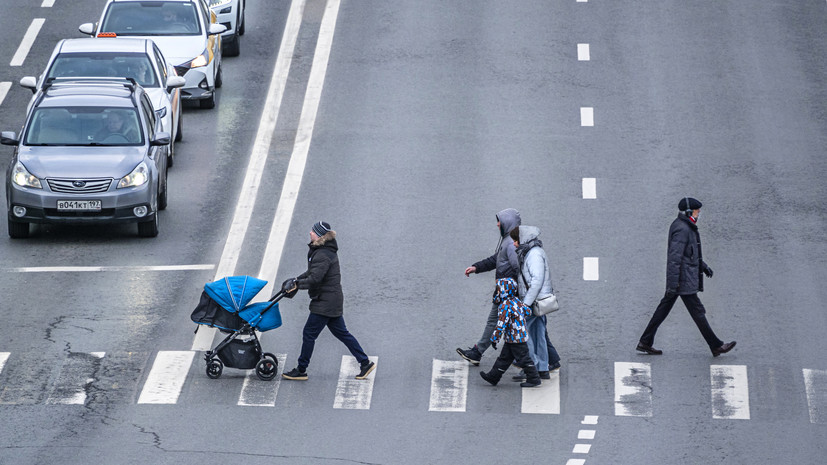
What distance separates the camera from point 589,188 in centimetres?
2364

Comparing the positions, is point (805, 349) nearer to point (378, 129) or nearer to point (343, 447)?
point (343, 447)

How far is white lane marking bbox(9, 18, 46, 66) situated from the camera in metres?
30.6

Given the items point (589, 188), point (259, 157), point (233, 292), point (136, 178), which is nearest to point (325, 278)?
point (233, 292)

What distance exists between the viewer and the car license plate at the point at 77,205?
21031mm

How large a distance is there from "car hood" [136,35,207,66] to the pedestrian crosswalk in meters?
11.5

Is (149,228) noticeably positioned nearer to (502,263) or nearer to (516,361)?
(502,263)

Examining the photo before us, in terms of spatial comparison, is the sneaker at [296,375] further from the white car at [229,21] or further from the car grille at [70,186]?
the white car at [229,21]

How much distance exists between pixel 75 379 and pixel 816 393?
25.2 ft

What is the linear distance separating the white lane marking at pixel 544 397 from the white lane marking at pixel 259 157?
3.73 meters

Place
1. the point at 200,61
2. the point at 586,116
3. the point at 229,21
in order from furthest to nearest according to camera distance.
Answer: the point at 229,21 → the point at 200,61 → the point at 586,116

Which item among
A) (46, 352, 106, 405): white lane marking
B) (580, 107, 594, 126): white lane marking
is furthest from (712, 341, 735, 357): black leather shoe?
(580, 107, 594, 126): white lane marking

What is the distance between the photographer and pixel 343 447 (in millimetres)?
14672

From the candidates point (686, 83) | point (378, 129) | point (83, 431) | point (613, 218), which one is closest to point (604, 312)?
point (613, 218)

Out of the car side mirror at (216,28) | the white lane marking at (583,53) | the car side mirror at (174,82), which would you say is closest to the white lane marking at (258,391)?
the car side mirror at (174,82)
